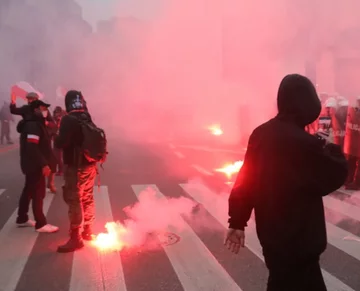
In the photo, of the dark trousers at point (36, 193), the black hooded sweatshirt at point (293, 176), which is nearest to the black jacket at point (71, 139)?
the dark trousers at point (36, 193)

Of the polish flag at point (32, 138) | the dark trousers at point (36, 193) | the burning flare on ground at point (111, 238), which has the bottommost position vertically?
the burning flare on ground at point (111, 238)

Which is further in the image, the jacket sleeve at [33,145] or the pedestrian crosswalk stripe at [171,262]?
the jacket sleeve at [33,145]

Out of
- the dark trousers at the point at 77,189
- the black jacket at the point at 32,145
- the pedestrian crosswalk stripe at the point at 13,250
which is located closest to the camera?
the pedestrian crosswalk stripe at the point at 13,250

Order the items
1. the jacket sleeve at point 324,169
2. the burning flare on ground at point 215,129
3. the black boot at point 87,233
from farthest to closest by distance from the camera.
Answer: the burning flare on ground at point 215,129 < the black boot at point 87,233 < the jacket sleeve at point 324,169

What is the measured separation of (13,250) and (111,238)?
39.0 inches

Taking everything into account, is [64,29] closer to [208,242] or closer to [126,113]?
[126,113]

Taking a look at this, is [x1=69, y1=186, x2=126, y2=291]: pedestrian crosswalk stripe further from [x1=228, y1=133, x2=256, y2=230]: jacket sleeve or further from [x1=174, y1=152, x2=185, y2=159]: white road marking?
[x1=174, y1=152, x2=185, y2=159]: white road marking

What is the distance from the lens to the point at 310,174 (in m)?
1.87

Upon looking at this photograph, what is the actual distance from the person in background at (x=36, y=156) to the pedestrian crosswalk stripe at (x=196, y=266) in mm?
1546

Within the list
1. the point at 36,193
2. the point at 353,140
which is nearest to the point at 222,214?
the point at 36,193

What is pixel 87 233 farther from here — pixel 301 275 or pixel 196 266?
pixel 301 275

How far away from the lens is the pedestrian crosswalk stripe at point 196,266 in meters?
3.24

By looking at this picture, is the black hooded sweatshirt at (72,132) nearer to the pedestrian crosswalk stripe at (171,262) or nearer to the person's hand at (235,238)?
the pedestrian crosswalk stripe at (171,262)

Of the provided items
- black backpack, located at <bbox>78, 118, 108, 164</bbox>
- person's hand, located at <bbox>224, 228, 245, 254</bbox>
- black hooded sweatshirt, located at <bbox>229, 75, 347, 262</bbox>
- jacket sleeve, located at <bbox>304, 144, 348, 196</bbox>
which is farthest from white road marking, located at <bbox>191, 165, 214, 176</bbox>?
jacket sleeve, located at <bbox>304, 144, 348, 196</bbox>
